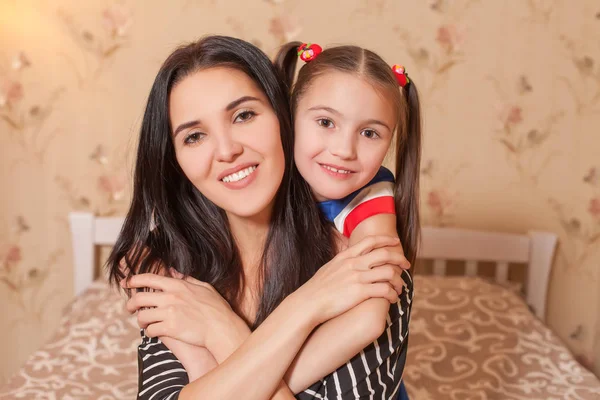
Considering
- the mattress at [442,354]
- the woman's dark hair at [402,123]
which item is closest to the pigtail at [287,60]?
the woman's dark hair at [402,123]

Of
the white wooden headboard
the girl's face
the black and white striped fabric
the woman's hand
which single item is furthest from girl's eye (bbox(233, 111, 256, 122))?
the white wooden headboard

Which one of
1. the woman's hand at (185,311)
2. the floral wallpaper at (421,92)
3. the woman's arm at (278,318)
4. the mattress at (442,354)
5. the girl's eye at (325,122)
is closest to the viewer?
the woman's arm at (278,318)

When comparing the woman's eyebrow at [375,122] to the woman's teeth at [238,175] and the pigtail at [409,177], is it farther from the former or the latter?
the woman's teeth at [238,175]

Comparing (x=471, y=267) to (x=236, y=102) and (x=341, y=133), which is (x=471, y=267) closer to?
(x=341, y=133)

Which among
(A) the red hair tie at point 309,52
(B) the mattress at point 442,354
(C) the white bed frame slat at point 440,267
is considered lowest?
(C) the white bed frame slat at point 440,267

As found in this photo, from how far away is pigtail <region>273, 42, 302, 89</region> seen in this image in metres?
1.42

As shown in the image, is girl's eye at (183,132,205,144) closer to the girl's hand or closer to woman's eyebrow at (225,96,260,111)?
woman's eyebrow at (225,96,260,111)

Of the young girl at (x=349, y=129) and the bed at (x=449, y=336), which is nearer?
the young girl at (x=349, y=129)

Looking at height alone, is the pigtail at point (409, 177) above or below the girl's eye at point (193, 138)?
below

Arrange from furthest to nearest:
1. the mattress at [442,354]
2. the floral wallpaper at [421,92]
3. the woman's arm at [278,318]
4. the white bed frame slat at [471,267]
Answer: the white bed frame slat at [471,267] → the floral wallpaper at [421,92] → the mattress at [442,354] → the woman's arm at [278,318]

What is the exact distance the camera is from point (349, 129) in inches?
49.6

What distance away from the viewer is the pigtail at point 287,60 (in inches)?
56.0

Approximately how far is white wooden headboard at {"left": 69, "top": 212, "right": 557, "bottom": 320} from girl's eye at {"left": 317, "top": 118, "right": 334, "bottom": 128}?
55.6 inches

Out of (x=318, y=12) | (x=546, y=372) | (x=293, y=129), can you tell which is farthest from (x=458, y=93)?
(x=293, y=129)
